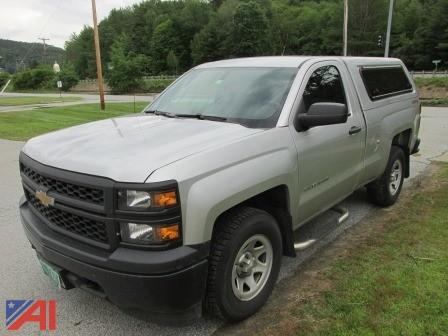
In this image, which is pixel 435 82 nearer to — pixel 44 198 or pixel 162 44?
pixel 44 198

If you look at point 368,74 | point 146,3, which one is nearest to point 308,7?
point 146,3

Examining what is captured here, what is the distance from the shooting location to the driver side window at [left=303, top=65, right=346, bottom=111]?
3707 millimetres

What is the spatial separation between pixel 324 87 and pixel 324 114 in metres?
0.77

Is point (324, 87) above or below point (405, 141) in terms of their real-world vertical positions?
above

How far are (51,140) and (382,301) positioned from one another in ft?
9.20

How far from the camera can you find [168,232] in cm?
243

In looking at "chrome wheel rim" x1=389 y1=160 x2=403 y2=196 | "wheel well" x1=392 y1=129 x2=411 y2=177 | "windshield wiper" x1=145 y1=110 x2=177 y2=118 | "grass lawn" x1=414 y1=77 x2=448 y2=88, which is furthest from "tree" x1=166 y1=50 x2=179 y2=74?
"windshield wiper" x1=145 y1=110 x2=177 y2=118

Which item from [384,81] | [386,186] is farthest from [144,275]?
[384,81]

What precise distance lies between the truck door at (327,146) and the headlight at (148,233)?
132 cm

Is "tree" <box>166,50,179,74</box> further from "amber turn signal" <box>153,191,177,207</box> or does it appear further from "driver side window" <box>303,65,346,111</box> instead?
"amber turn signal" <box>153,191,177,207</box>

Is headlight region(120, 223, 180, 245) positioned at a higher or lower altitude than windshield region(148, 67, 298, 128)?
lower

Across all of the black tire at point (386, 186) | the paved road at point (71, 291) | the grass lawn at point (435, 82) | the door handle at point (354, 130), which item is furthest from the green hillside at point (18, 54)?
the door handle at point (354, 130)

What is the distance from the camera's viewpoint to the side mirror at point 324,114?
3242 mm

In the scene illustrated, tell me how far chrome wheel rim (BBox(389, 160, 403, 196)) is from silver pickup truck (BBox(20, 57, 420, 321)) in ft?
3.97
